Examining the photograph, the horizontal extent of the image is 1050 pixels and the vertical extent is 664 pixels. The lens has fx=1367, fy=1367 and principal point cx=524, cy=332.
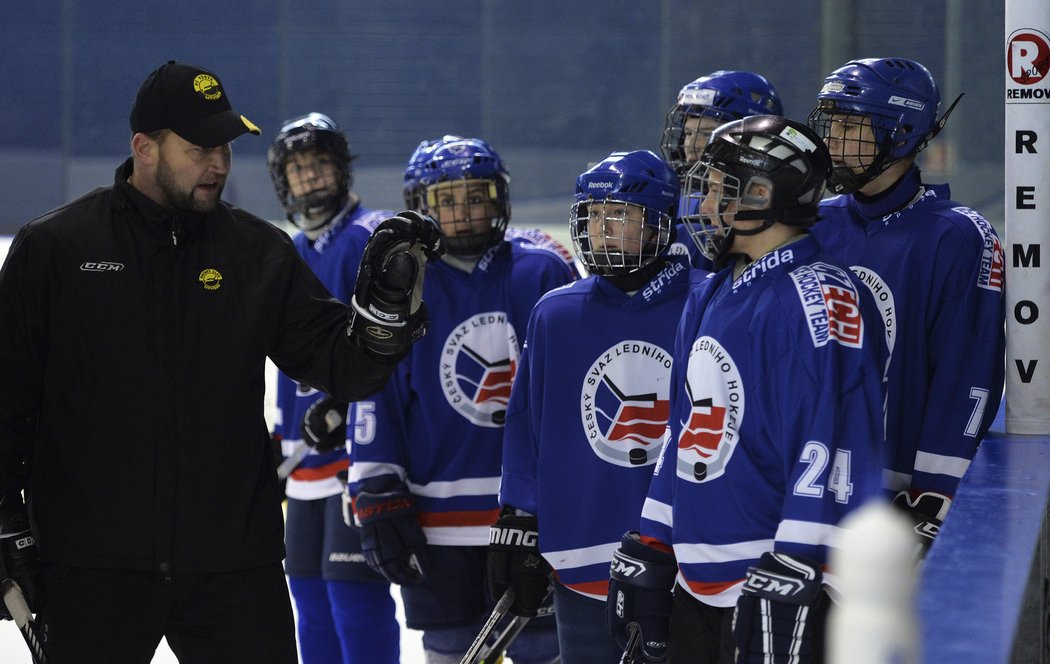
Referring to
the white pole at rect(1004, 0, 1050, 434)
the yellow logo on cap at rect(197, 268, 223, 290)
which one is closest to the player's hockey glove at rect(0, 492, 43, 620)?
the yellow logo on cap at rect(197, 268, 223, 290)

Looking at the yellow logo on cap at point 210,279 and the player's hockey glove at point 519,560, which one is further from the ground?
the yellow logo on cap at point 210,279

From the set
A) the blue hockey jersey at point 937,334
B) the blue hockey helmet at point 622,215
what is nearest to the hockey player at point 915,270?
the blue hockey jersey at point 937,334

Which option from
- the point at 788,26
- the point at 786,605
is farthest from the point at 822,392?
the point at 788,26

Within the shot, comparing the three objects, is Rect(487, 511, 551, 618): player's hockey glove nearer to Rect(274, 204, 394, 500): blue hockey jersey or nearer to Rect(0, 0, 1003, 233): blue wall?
Rect(274, 204, 394, 500): blue hockey jersey

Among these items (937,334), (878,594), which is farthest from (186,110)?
(878,594)

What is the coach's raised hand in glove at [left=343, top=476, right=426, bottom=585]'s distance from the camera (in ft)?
9.16

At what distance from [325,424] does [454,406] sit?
58cm

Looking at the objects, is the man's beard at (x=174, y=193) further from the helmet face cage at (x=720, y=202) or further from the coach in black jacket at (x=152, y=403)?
the helmet face cage at (x=720, y=202)

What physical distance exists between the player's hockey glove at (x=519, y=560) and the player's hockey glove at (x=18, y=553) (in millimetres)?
792

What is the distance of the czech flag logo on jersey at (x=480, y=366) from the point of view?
9.32 feet

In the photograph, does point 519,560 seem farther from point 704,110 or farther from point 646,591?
point 704,110

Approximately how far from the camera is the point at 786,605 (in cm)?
174

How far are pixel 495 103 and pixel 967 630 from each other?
5.71 meters

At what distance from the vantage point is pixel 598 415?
2.45 m
